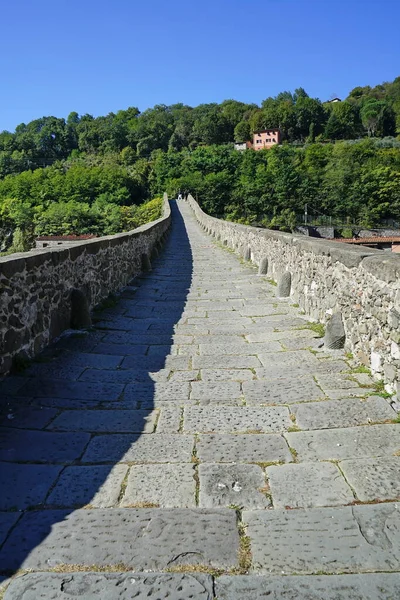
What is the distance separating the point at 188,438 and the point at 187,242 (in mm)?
19259

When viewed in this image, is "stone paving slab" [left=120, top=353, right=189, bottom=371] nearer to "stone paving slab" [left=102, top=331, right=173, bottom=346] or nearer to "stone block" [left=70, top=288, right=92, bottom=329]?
"stone paving slab" [left=102, top=331, right=173, bottom=346]

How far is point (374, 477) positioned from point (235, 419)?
1151 millimetres

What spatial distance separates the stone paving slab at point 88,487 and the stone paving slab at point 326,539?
0.76 metres

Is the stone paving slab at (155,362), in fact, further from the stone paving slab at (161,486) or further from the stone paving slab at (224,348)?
the stone paving slab at (161,486)

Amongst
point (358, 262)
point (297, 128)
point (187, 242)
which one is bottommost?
point (187, 242)

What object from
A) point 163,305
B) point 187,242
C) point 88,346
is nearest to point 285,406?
point 88,346

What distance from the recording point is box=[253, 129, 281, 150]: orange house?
117 m

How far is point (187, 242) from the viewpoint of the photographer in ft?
72.9

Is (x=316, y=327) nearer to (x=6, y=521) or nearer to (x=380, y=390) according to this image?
(x=380, y=390)

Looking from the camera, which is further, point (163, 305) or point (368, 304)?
point (163, 305)

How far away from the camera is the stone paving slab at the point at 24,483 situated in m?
2.56

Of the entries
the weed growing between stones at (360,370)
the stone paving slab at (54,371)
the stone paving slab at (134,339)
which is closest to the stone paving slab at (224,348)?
the stone paving slab at (134,339)

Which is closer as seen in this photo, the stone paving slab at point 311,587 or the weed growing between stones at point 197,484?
the stone paving slab at point 311,587

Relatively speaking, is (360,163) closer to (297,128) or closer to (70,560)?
(297,128)
